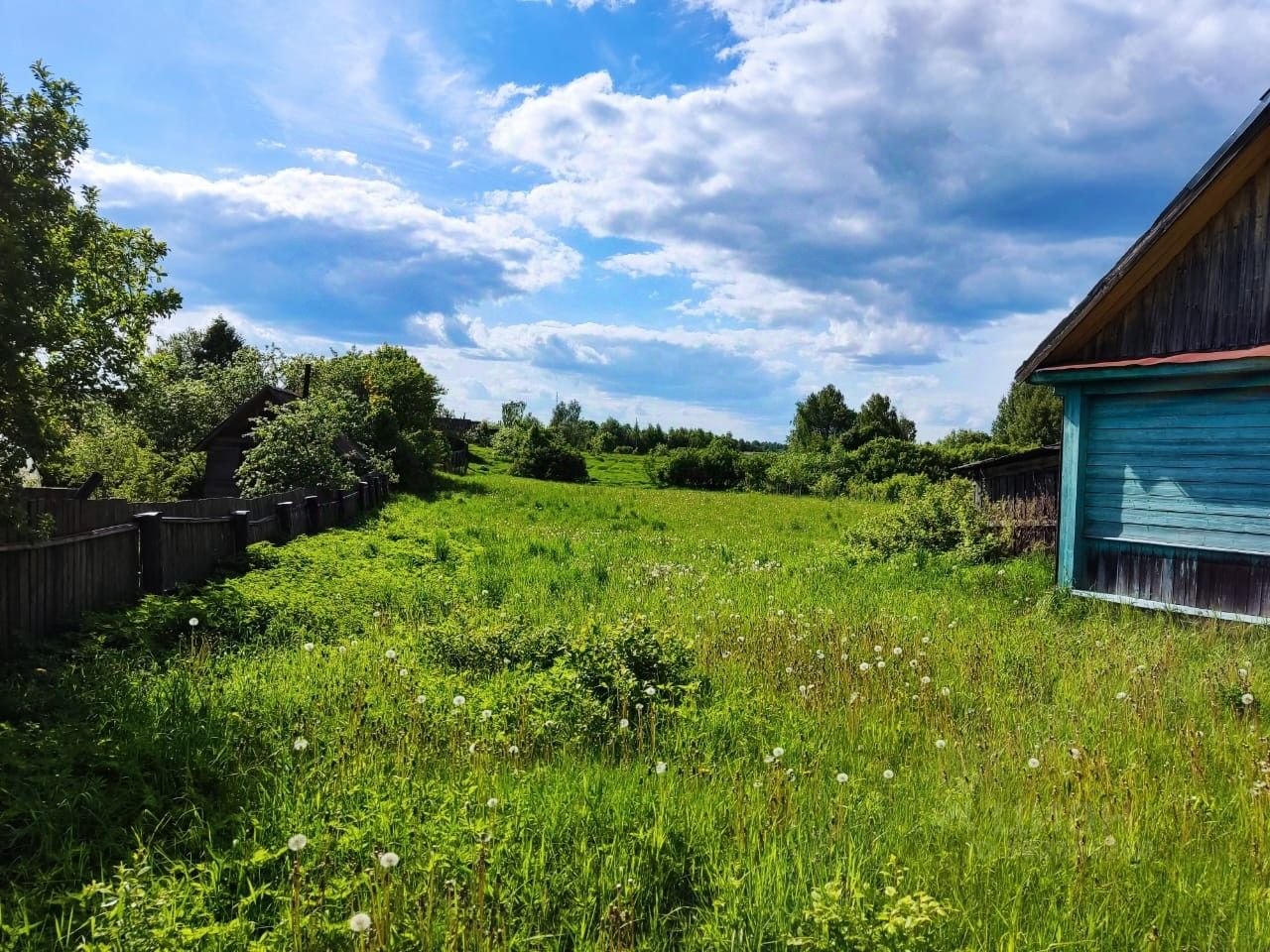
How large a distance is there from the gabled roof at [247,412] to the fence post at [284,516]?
14.5 meters

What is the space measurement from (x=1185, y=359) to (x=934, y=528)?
20.9ft

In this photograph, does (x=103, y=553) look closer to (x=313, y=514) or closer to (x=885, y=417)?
(x=313, y=514)

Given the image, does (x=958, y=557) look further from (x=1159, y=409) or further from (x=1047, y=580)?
(x=1159, y=409)

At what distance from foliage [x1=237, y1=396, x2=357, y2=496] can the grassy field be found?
1289cm

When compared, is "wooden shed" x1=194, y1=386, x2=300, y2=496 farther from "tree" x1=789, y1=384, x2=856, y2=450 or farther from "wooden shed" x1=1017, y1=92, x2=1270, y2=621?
"tree" x1=789, y1=384, x2=856, y2=450

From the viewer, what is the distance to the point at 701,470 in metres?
61.9

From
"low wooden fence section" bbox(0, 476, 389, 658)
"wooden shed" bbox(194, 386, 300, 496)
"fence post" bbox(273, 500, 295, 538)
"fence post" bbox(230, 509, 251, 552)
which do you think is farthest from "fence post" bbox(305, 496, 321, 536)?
"wooden shed" bbox(194, 386, 300, 496)

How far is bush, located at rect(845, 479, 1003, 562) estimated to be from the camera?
14.1 metres

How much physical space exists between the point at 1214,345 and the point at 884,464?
45.9 metres

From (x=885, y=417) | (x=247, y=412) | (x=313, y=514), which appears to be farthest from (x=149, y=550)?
(x=885, y=417)

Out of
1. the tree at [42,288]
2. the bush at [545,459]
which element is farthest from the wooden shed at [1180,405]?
the bush at [545,459]

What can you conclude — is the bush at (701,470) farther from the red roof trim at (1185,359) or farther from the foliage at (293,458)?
the red roof trim at (1185,359)

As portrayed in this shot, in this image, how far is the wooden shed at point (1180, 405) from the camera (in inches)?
343

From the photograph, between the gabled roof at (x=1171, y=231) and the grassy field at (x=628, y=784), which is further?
the gabled roof at (x=1171, y=231)
